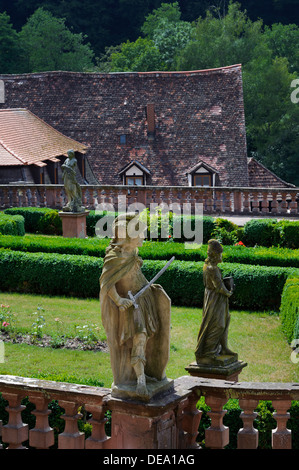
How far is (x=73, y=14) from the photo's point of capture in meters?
74.1

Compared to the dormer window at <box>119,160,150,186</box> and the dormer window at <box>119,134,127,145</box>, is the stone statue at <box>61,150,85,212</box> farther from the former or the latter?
the dormer window at <box>119,134,127,145</box>

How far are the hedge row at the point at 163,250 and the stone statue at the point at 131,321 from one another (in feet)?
40.4

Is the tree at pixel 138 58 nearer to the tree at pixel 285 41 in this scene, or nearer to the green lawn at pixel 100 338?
the tree at pixel 285 41

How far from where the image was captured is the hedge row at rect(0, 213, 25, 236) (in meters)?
25.3

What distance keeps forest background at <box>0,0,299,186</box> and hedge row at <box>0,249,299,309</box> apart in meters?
37.5

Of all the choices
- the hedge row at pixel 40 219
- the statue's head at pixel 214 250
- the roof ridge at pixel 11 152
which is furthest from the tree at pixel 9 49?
the statue's head at pixel 214 250

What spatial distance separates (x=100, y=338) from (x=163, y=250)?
17.4ft

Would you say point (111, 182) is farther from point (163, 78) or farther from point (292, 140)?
point (292, 140)

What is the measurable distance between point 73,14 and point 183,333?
61.2m

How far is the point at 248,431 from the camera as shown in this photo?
28.3ft

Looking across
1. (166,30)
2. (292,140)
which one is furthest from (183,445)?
(166,30)

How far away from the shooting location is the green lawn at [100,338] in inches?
574

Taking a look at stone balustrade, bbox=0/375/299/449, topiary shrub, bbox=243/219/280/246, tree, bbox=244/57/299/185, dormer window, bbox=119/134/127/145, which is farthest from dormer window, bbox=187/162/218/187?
stone balustrade, bbox=0/375/299/449

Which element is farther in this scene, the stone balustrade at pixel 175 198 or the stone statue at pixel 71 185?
the stone balustrade at pixel 175 198
